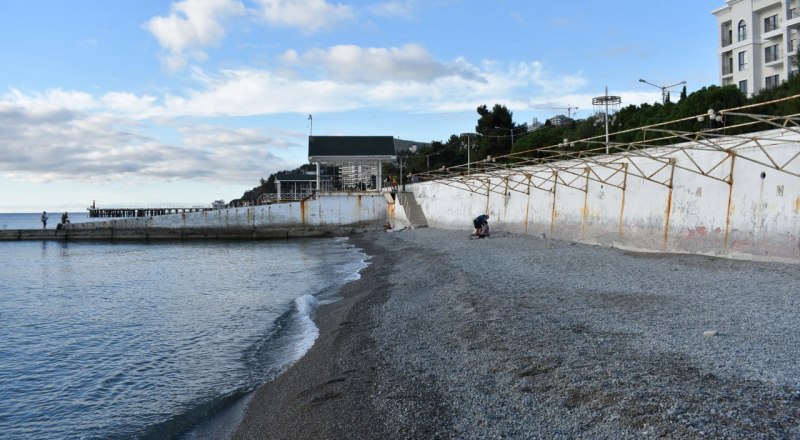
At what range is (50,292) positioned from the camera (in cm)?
2234

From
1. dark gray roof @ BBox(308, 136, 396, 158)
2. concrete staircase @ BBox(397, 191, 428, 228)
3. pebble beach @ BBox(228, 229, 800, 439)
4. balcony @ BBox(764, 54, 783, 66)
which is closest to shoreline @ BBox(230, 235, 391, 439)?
pebble beach @ BBox(228, 229, 800, 439)

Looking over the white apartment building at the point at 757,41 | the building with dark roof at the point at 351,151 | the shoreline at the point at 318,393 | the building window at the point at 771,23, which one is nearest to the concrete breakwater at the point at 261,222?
the building with dark roof at the point at 351,151

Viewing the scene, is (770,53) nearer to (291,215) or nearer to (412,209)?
(412,209)

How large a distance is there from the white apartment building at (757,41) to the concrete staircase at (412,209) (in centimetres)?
2917

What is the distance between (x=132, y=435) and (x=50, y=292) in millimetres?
17867

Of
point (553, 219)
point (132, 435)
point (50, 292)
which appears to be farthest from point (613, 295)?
point (50, 292)

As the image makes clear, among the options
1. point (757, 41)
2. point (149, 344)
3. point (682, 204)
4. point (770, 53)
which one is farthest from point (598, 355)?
point (757, 41)

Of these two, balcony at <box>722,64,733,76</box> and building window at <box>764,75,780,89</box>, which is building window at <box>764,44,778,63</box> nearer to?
building window at <box>764,75,780,89</box>

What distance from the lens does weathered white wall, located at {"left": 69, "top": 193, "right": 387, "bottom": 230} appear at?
175 feet

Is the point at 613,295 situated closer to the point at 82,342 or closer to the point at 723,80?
the point at 82,342

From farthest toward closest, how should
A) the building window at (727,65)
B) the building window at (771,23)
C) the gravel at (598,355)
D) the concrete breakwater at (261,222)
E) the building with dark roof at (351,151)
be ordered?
the building with dark roof at (351,151) → the building window at (727,65) → the concrete breakwater at (261,222) → the building window at (771,23) → the gravel at (598,355)

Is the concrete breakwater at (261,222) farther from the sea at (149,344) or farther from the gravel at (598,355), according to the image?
the gravel at (598,355)

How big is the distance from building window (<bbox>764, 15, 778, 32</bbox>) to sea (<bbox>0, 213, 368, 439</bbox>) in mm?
46279

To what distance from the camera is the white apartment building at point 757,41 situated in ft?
158
